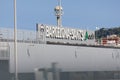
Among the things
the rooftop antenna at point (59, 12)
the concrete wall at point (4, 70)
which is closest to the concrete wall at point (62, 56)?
the concrete wall at point (4, 70)

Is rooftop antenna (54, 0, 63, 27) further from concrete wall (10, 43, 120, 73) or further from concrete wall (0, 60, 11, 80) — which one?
concrete wall (0, 60, 11, 80)

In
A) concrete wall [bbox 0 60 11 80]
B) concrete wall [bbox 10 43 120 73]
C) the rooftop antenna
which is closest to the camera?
concrete wall [bbox 0 60 11 80]

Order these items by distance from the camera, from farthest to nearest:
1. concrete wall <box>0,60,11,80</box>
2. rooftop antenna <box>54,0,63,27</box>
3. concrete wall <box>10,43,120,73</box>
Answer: rooftop antenna <box>54,0,63,27</box>
concrete wall <box>10,43,120,73</box>
concrete wall <box>0,60,11,80</box>

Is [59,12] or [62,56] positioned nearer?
[62,56]

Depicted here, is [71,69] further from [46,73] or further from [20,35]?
[20,35]

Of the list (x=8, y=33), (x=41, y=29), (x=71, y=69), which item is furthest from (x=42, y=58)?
(x=71, y=69)

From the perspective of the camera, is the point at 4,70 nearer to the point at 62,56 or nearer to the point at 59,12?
the point at 62,56

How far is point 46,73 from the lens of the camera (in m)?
34.0

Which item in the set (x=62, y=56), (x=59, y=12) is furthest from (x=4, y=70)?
(x=59, y=12)

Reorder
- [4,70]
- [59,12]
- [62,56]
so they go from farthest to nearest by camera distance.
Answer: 1. [59,12]
2. [62,56]
3. [4,70]

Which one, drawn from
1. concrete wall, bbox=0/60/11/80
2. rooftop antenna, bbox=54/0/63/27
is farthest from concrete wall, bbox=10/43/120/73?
rooftop antenna, bbox=54/0/63/27

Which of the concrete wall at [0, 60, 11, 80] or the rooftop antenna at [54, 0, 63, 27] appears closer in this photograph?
the concrete wall at [0, 60, 11, 80]

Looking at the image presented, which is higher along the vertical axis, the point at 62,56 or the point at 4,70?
the point at 62,56

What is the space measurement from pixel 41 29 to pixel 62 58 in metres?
11.8
